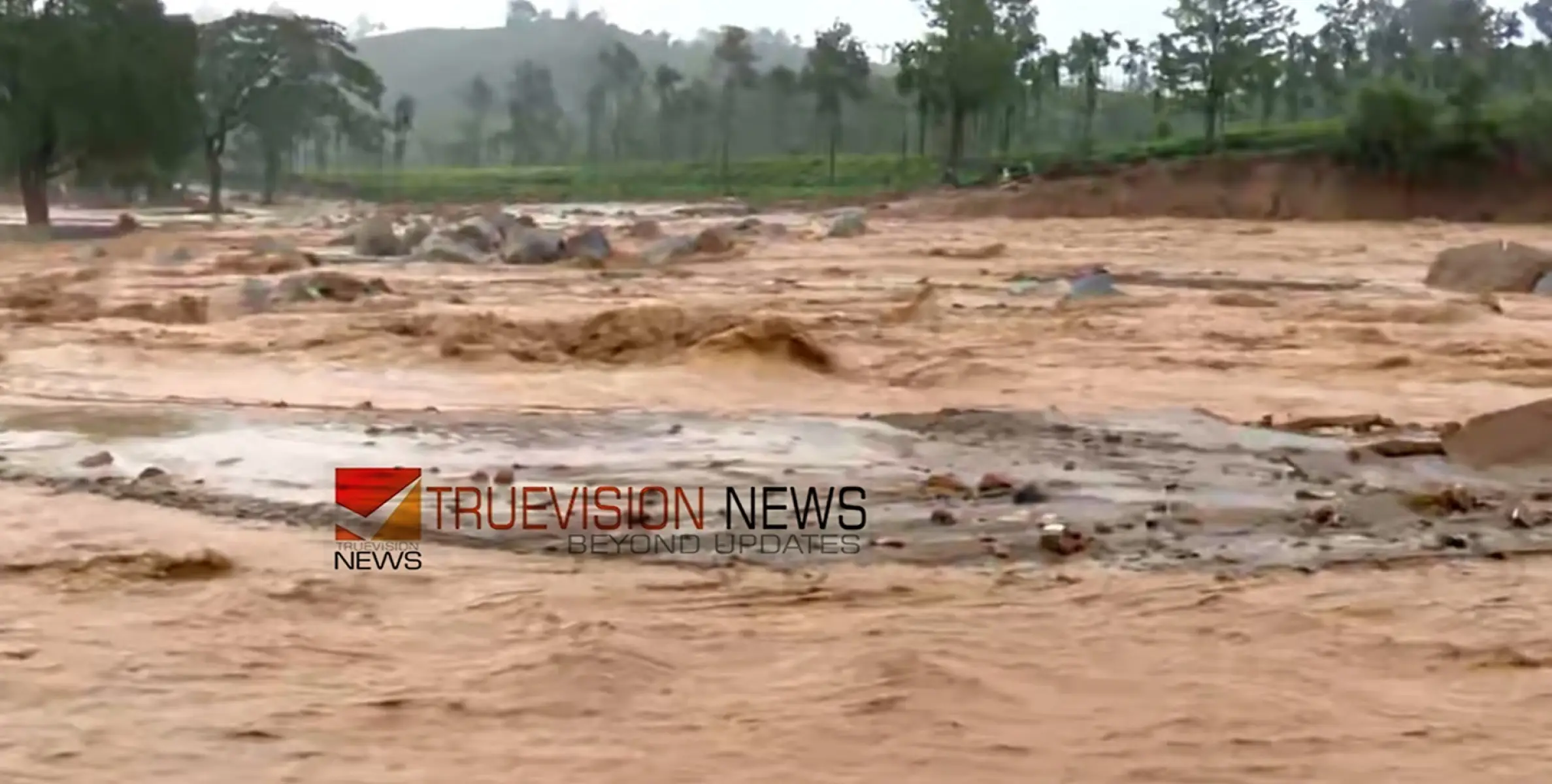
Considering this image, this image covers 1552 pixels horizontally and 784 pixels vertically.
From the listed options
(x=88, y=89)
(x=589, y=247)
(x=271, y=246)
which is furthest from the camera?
(x=88, y=89)

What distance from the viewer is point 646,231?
33.3 metres

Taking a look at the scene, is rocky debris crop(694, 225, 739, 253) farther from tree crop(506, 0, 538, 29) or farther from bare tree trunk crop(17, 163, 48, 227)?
tree crop(506, 0, 538, 29)

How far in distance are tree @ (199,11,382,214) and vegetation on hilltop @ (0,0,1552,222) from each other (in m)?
0.10

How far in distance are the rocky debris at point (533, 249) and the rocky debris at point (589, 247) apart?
128 millimetres

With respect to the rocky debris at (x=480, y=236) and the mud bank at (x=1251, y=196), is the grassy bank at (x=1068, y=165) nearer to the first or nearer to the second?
the mud bank at (x=1251, y=196)

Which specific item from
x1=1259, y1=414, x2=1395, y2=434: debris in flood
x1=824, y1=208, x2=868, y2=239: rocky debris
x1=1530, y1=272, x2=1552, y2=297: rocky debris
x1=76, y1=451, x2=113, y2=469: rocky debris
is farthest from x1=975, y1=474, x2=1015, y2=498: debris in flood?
x1=824, y1=208, x2=868, y2=239: rocky debris

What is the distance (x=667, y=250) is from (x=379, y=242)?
5.75 meters

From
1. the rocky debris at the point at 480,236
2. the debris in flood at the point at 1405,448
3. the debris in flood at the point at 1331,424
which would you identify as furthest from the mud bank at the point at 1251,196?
the debris in flood at the point at 1405,448

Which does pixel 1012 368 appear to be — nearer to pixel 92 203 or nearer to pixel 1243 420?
pixel 1243 420

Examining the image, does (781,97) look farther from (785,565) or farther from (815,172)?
(785,565)

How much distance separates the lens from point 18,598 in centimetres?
621

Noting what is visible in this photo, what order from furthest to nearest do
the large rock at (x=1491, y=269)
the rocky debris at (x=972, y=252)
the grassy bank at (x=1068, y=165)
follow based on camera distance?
1. the grassy bank at (x=1068, y=165)
2. the rocky debris at (x=972, y=252)
3. the large rock at (x=1491, y=269)

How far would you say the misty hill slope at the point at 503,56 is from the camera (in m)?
166

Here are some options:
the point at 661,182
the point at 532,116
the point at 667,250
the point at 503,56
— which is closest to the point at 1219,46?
the point at 661,182
